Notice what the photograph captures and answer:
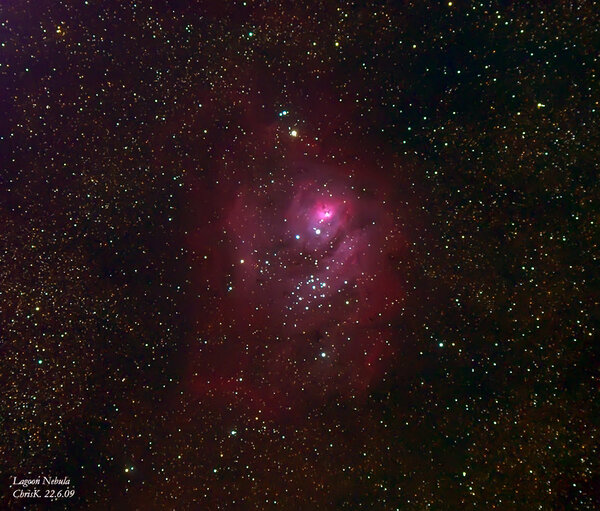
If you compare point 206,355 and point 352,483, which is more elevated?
point 206,355

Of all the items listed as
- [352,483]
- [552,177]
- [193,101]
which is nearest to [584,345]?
[552,177]

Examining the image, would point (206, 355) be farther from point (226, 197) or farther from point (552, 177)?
point (552, 177)

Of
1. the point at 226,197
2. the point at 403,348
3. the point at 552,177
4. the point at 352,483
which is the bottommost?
the point at 352,483

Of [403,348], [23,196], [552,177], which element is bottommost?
[403,348]

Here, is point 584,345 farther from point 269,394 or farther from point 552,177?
point 269,394

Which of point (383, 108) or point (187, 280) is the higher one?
point (383, 108)

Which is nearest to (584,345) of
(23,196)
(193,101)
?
(193,101)
